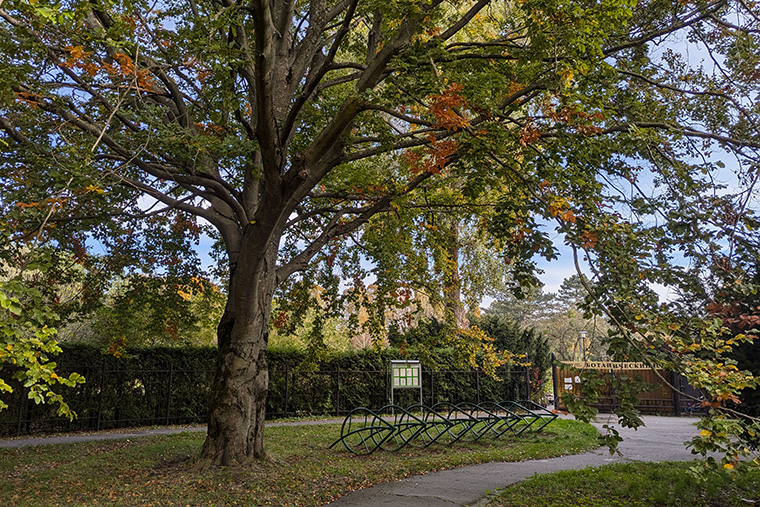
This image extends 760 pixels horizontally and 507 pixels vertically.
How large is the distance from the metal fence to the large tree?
188 inches

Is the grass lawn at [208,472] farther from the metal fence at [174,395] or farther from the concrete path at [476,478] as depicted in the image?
the metal fence at [174,395]

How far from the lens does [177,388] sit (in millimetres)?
13977

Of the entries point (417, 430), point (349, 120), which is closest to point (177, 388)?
point (417, 430)

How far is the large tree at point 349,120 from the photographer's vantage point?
5.33 metres

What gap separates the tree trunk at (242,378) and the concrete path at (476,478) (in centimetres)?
203

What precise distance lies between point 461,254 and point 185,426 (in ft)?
40.4

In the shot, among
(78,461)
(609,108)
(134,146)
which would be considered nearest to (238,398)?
(78,461)

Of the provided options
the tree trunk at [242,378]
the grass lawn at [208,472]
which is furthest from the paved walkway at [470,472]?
the tree trunk at [242,378]

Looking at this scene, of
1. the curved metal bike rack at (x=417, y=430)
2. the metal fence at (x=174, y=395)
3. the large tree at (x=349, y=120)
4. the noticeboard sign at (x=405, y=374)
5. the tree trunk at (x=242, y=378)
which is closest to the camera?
the large tree at (x=349, y=120)

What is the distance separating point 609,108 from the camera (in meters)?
6.91

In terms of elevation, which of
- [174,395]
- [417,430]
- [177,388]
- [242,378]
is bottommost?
[417,430]

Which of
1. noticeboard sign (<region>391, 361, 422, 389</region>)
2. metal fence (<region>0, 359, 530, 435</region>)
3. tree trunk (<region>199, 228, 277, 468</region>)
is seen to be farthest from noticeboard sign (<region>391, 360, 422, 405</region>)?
tree trunk (<region>199, 228, 277, 468</region>)

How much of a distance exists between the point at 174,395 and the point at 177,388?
0.65ft

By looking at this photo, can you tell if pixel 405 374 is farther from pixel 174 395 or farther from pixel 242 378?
pixel 242 378
